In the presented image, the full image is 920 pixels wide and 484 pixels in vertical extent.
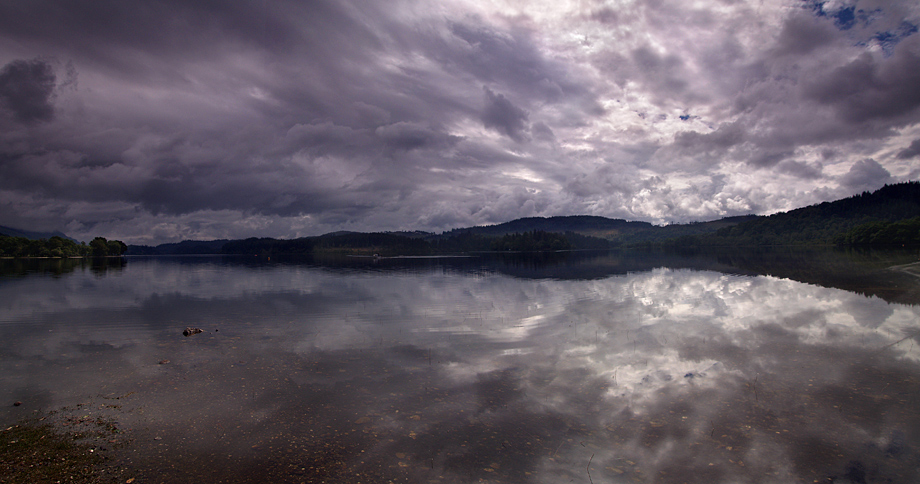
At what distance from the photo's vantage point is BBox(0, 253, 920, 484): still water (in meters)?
10.1

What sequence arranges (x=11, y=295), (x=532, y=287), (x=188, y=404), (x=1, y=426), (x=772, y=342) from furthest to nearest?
1. (x=532, y=287)
2. (x=11, y=295)
3. (x=772, y=342)
4. (x=188, y=404)
5. (x=1, y=426)

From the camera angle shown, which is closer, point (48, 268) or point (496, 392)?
point (496, 392)

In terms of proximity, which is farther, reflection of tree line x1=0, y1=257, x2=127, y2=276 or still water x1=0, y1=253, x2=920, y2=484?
reflection of tree line x1=0, y1=257, x2=127, y2=276

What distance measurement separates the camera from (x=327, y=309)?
117 feet

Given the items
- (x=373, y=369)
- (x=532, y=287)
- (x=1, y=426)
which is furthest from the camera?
(x=532, y=287)

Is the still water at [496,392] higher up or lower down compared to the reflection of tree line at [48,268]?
lower down

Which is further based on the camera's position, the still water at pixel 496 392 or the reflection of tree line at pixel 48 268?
the reflection of tree line at pixel 48 268

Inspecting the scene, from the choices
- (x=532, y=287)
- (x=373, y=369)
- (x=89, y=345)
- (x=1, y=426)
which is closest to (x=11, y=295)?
(x=89, y=345)

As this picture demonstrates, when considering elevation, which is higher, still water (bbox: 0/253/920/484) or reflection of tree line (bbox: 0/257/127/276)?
reflection of tree line (bbox: 0/257/127/276)

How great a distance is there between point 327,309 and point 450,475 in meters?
28.4

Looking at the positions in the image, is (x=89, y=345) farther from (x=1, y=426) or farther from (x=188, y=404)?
(x=188, y=404)

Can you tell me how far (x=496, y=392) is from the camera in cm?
1500

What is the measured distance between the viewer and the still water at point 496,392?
1015cm

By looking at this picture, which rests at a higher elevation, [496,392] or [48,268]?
[48,268]
